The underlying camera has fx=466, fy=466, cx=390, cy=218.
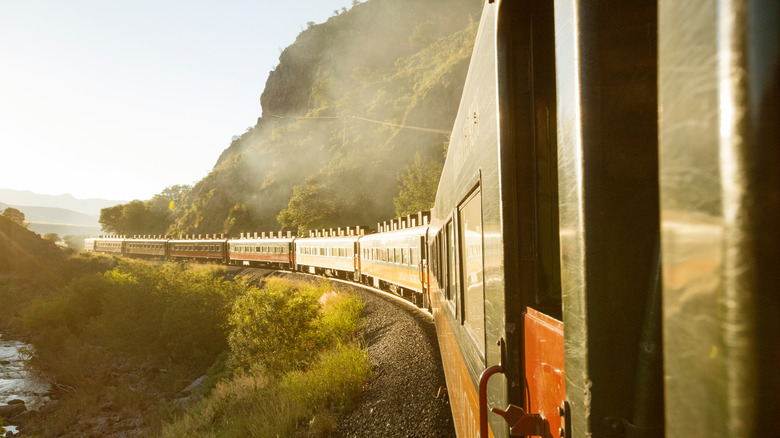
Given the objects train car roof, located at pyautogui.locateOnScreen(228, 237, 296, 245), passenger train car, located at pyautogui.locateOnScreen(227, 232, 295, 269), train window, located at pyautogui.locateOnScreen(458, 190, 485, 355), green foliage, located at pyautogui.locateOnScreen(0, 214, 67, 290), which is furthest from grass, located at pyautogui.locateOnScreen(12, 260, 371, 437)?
train car roof, located at pyautogui.locateOnScreen(228, 237, 296, 245)

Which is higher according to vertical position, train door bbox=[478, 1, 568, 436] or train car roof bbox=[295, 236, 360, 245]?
train door bbox=[478, 1, 568, 436]

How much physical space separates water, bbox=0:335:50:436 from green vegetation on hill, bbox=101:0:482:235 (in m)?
31.6

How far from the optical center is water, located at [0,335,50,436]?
18.8 meters

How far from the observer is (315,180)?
235ft

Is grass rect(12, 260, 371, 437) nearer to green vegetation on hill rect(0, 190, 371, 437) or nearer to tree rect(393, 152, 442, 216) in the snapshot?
green vegetation on hill rect(0, 190, 371, 437)

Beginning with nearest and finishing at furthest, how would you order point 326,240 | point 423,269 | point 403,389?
1. point 403,389
2. point 423,269
3. point 326,240

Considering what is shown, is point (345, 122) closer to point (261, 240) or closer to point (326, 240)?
point (261, 240)

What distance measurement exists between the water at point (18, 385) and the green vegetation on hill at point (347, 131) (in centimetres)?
3156

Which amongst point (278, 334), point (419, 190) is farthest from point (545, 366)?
point (419, 190)

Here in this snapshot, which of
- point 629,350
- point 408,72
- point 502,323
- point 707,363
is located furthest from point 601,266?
point 408,72

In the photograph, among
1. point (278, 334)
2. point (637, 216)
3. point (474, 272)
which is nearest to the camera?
point (637, 216)

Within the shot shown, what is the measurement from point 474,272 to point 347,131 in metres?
88.3

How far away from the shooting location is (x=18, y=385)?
66.0 ft

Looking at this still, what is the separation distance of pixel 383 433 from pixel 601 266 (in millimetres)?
7100
